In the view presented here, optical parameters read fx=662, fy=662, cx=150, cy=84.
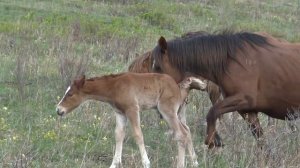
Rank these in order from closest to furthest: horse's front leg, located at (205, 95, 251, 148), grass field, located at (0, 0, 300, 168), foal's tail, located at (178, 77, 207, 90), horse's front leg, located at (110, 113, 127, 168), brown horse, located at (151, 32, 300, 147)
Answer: horse's front leg, located at (110, 113, 127, 168) < grass field, located at (0, 0, 300, 168) < horse's front leg, located at (205, 95, 251, 148) < brown horse, located at (151, 32, 300, 147) < foal's tail, located at (178, 77, 207, 90)

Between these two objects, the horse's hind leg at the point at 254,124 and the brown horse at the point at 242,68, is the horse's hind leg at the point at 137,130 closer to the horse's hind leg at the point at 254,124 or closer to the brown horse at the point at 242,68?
the brown horse at the point at 242,68

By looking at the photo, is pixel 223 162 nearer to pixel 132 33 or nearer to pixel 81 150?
pixel 81 150

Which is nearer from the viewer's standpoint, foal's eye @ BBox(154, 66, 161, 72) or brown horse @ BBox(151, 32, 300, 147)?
brown horse @ BBox(151, 32, 300, 147)

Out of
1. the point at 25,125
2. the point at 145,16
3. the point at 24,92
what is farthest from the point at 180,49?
the point at 145,16

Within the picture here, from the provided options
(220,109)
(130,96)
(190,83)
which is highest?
(190,83)

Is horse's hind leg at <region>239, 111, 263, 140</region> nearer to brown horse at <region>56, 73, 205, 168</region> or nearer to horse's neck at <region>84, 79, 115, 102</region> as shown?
brown horse at <region>56, 73, 205, 168</region>

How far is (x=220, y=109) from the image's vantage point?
22.2 ft

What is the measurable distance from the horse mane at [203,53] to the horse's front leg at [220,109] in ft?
1.06

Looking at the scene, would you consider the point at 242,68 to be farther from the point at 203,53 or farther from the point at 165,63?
the point at 165,63

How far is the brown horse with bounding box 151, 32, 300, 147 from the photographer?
6895mm

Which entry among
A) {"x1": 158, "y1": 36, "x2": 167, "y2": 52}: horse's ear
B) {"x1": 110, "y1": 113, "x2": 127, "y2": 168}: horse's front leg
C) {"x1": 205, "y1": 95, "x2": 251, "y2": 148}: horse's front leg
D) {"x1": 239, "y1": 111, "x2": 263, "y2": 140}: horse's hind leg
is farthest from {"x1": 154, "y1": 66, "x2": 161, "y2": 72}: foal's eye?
{"x1": 239, "y1": 111, "x2": 263, "y2": 140}: horse's hind leg

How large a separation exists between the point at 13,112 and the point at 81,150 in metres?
1.50

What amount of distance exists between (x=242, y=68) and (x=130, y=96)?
1336 mm

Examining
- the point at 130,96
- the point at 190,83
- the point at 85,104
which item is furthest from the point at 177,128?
the point at 85,104
